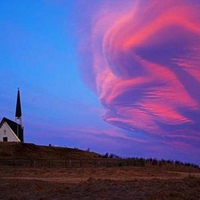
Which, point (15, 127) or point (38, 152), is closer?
point (38, 152)

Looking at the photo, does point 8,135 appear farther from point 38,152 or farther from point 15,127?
point 38,152

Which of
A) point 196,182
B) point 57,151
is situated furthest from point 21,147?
point 196,182

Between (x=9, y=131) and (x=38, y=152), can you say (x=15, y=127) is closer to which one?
(x=9, y=131)

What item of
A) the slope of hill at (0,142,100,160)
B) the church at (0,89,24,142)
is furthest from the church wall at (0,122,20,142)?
the slope of hill at (0,142,100,160)

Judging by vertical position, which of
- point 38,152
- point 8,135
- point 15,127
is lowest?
point 38,152

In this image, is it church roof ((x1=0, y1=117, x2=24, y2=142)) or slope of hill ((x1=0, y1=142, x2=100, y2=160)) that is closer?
slope of hill ((x1=0, y1=142, x2=100, y2=160))

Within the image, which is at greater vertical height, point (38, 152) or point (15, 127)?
point (15, 127)

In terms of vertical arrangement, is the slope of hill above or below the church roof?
A: below

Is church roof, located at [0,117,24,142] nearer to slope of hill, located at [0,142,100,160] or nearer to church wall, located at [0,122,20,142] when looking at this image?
church wall, located at [0,122,20,142]

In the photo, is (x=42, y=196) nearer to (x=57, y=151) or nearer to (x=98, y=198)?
(x=98, y=198)

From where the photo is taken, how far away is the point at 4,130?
96625 millimetres

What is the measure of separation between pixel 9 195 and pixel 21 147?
56916mm

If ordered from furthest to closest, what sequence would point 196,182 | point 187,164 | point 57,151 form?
1. point 57,151
2. point 187,164
3. point 196,182

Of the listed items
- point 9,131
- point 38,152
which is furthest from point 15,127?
point 38,152
